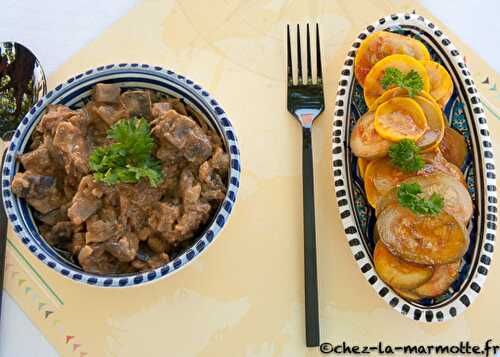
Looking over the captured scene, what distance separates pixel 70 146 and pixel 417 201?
1.18 m

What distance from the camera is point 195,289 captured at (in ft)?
6.52

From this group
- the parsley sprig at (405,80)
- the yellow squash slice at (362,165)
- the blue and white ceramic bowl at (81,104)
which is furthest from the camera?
the yellow squash slice at (362,165)

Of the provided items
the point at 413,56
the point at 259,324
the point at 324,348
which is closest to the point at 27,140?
the point at 259,324

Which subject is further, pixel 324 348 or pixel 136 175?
pixel 324 348

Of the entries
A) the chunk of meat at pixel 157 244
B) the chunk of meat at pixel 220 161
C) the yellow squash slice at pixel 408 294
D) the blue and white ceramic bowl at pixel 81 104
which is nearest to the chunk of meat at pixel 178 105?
the blue and white ceramic bowl at pixel 81 104

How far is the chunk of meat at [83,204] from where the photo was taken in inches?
66.6

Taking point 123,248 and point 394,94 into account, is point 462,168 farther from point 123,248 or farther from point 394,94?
point 123,248

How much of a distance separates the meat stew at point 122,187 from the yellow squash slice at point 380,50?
0.66m

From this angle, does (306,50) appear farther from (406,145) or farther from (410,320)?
(410,320)

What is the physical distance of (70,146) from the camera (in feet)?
5.75

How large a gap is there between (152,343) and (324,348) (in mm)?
646

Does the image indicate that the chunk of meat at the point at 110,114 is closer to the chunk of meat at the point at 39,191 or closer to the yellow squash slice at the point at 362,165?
the chunk of meat at the point at 39,191

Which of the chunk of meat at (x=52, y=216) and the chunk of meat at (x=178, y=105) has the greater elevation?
the chunk of meat at (x=178, y=105)

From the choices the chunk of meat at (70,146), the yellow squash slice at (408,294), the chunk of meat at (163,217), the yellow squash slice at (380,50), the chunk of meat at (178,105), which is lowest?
the yellow squash slice at (408,294)
